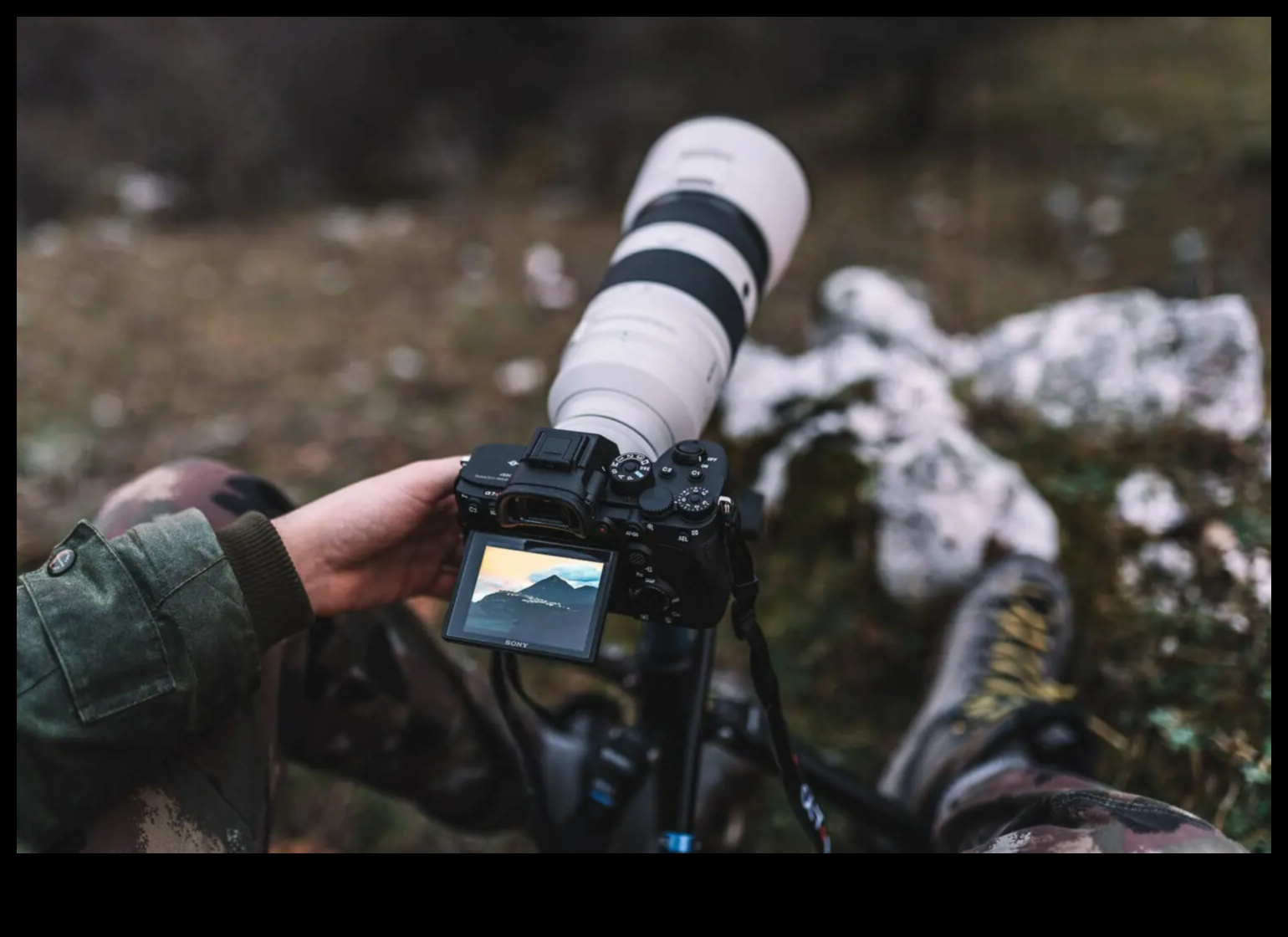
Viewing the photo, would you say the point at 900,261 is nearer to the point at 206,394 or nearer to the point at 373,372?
the point at 373,372

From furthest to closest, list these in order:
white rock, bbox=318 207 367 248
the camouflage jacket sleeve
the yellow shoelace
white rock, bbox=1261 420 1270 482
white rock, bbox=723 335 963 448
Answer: white rock, bbox=318 207 367 248
white rock, bbox=723 335 963 448
white rock, bbox=1261 420 1270 482
the yellow shoelace
the camouflage jacket sleeve

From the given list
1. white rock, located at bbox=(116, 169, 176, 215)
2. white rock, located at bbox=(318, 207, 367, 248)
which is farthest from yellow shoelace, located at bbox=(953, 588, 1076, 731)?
white rock, located at bbox=(116, 169, 176, 215)

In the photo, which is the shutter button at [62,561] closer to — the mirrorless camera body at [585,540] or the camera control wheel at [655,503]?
the mirrorless camera body at [585,540]

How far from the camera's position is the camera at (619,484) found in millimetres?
1252

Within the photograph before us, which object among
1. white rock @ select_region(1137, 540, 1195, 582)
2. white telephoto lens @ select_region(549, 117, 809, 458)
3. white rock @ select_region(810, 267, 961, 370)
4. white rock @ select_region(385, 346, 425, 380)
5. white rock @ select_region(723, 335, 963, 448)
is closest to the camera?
white telephoto lens @ select_region(549, 117, 809, 458)

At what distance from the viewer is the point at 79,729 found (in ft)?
3.99

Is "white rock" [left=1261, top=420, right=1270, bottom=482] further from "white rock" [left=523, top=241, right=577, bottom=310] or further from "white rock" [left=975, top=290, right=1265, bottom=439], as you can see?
"white rock" [left=523, top=241, right=577, bottom=310]

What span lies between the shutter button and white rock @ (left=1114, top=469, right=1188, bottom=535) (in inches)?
77.0

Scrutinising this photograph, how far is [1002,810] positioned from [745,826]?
0.61 meters

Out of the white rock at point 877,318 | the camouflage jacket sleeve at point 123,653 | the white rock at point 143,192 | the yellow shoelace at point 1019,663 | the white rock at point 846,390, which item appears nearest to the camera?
the camouflage jacket sleeve at point 123,653

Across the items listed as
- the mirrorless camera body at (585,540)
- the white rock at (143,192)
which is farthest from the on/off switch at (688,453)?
the white rock at (143,192)

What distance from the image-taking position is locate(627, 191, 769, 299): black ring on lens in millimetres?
1688

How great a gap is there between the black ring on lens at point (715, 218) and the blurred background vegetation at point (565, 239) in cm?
77

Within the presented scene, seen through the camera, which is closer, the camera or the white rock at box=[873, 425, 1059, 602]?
the camera
